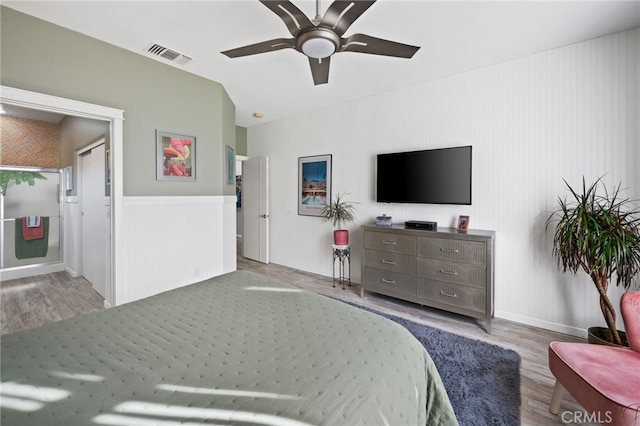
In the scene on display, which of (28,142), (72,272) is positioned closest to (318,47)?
(72,272)

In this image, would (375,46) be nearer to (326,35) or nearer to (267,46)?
(326,35)

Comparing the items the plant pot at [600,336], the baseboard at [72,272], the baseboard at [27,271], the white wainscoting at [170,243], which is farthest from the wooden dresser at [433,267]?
the baseboard at [27,271]

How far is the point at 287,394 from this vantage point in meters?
0.85

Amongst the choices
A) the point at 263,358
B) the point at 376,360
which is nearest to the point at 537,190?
the point at 376,360

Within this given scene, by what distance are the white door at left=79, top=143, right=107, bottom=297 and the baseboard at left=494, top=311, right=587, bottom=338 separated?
4607mm

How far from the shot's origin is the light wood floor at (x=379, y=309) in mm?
1818

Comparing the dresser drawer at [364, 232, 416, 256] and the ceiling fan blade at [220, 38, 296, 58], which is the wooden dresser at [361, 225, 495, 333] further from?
the ceiling fan blade at [220, 38, 296, 58]

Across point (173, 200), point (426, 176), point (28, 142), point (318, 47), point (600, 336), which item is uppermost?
point (28, 142)

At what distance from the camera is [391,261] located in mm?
3217

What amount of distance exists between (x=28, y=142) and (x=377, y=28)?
5755mm

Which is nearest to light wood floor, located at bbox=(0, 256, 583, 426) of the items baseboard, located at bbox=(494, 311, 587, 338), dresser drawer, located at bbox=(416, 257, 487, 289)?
baseboard, located at bbox=(494, 311, 587, 338)

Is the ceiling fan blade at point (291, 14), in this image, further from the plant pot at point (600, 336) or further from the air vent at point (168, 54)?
the plant pot at point (600, 336)

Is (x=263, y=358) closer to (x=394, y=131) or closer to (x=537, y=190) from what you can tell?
(x=537, y=190)

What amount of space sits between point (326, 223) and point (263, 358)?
3400 millimetres
